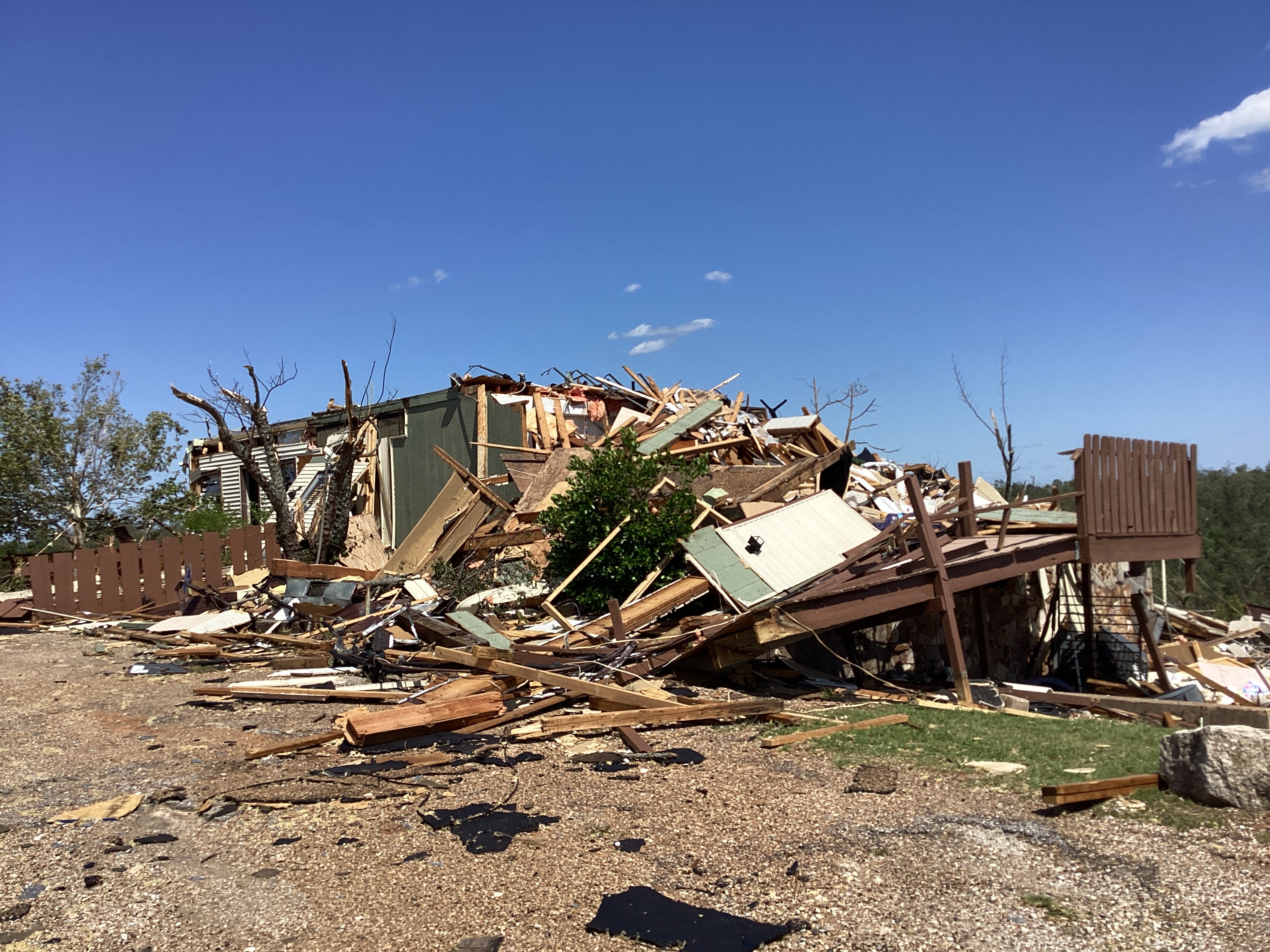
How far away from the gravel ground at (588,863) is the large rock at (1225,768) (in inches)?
10.9

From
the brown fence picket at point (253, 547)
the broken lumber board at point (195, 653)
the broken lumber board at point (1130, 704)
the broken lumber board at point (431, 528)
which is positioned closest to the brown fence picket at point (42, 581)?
the brown fence picket at point (253, 547)

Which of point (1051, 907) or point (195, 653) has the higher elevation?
point (195, 653)

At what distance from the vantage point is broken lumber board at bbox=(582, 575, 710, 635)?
35.2ft

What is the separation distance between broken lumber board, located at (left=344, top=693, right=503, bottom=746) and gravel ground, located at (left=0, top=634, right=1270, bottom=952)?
1.14 ft

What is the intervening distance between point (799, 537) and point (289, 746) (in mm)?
6603

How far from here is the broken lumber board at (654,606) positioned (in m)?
10.7

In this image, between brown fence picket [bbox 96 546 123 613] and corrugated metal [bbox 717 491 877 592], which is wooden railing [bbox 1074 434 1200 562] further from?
brown fence picket [bbox 96 546 123 613]

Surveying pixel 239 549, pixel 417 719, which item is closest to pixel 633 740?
pixel 417 719

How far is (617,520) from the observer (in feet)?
39.8

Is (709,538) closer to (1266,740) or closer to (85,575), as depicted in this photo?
(1266,740)

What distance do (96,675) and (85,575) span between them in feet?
16.5

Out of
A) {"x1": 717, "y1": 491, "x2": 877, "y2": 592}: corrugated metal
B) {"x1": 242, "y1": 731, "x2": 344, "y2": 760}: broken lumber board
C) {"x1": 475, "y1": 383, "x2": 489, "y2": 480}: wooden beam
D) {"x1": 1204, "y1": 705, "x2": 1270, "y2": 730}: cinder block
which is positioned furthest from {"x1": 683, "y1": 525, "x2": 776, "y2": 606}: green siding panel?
{"x1": 475, "y1": 383, "x2": 489, "y2": 480}: wooden beam

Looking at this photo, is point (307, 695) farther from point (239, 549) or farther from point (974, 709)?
point (239, 549)

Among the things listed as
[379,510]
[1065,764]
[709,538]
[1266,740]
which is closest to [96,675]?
[709,538]
